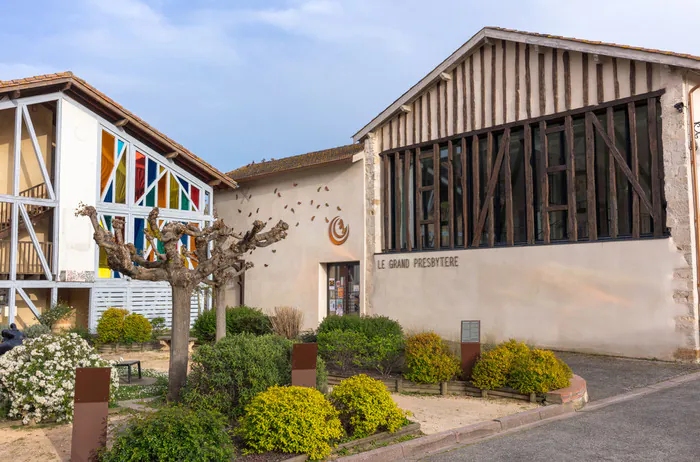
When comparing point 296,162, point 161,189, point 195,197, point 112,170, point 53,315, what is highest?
point 296,162

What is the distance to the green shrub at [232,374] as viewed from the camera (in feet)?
24.5

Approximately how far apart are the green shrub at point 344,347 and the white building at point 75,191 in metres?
9.90

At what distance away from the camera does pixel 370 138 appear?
1970cm

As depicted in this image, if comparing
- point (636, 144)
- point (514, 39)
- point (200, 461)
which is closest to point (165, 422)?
point (200, 461)

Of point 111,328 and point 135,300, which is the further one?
point 135,300

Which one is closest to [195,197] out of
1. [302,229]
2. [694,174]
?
[302,229]

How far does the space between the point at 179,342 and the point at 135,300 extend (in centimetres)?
1176

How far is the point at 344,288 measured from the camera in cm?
2047

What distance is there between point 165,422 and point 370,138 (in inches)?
592

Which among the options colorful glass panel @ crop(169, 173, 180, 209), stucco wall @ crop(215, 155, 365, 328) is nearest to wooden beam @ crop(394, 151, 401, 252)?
stucco wall @ crop(215, 155, 365, 328)

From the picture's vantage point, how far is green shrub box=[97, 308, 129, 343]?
16531 millimetres

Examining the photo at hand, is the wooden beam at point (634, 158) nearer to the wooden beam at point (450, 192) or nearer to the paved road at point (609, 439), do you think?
the wooden beam at point (450, 192)

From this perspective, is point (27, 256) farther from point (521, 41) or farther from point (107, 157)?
point (521, 41)

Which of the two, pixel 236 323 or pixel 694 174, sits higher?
pixel 694 174
